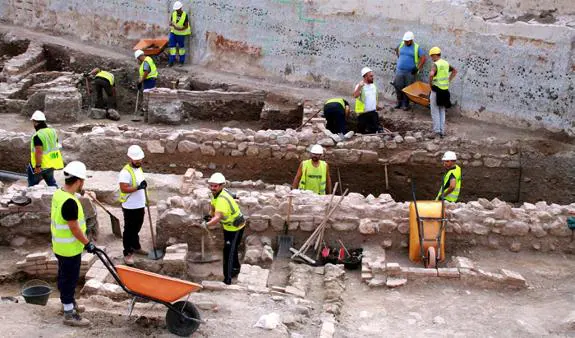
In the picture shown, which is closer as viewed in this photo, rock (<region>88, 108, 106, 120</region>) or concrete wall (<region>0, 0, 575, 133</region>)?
concrete wall (<region>0, 0, 575, 133</region>)

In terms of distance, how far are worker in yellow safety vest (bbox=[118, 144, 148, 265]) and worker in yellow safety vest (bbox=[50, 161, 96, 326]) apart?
1934 millimetres

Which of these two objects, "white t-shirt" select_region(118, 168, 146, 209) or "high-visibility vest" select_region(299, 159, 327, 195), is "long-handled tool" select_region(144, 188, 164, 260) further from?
"high-visibility vest" select_region(299, 159, 327, 195)

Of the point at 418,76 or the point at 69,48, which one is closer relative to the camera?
the point at 418,76

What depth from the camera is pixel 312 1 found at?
1623 cm

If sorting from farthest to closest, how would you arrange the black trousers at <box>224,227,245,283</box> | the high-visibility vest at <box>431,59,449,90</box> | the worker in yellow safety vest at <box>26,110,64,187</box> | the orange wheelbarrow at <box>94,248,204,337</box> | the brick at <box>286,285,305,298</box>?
the high-visibility vest at <box>431,59,449,90</box> < the worker in yellow safety vest at <box>26,110,64,187</box> < the black trousers at <box>224,227,245,283</box> < the brick at <box>286,285,305,298</box> < the orange wheelbarrow at <box>94,248,204,337</box>

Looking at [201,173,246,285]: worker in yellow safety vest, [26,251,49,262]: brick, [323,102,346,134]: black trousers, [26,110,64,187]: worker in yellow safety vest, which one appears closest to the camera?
[201,173,246,285]: worker in yellow safety vest

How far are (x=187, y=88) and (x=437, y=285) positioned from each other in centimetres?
943

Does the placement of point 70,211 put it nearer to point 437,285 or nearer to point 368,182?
point 437,285

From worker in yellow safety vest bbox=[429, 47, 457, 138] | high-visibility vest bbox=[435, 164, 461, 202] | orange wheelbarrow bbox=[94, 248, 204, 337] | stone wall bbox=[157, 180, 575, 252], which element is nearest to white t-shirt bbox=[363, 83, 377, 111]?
worker in yellow safety vest bbox=[429, 47, 457, 138]

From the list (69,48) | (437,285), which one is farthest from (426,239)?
(69,48)

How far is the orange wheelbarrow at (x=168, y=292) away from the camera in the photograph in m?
6.96

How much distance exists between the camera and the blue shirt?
14828mm

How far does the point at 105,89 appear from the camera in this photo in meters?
16.7

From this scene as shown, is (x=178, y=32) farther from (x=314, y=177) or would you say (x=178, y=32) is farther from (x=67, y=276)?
(x=67, y=276)
